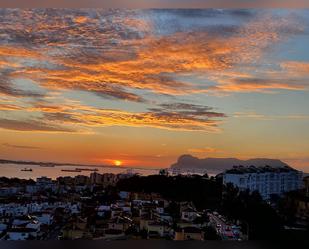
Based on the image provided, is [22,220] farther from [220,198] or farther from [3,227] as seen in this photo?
[220,198]

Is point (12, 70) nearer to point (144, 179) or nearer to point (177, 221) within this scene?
point (144, 179)

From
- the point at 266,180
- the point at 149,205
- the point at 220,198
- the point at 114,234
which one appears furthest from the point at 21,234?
the point at 266,180

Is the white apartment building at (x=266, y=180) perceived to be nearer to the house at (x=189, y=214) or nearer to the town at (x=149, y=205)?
the town at (x=149, y=205)

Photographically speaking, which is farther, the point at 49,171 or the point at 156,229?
the point at 49,171

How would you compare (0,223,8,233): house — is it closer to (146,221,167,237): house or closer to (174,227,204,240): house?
(146,221,167,237): house

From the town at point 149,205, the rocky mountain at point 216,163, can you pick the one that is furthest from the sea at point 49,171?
the rocky mountain at point 216,163

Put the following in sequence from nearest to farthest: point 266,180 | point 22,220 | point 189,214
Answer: point 22,220 → point 189,214 → point 266,180

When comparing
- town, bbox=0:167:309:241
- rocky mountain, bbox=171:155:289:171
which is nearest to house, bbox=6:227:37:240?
town, bbox=0:167:309:241
